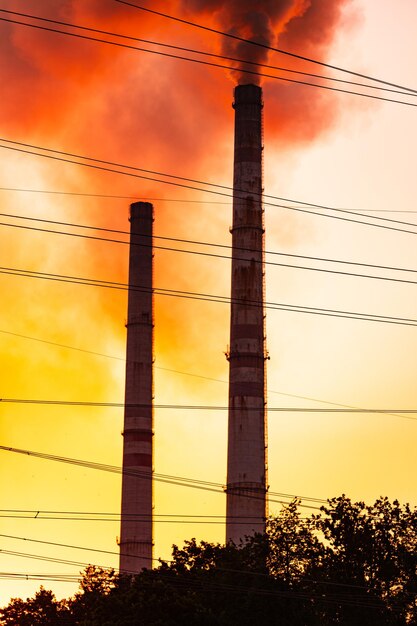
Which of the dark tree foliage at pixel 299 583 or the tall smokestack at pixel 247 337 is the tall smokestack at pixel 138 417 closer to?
the tall smokestack at pixel 247 337

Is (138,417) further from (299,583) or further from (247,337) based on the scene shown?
(299,583)

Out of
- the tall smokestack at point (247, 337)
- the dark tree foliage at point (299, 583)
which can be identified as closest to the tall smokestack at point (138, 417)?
the tall smokestack at point (247, 337)

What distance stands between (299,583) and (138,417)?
893 inches

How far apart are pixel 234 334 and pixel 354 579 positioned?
703 inches

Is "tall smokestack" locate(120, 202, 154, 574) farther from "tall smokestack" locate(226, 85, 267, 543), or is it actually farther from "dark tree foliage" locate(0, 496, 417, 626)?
"dark tree foliage" locate(0, 496, 417, 626)

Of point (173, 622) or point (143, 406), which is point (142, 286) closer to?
point (143, 406)

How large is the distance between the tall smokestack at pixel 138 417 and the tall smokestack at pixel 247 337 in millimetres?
8068

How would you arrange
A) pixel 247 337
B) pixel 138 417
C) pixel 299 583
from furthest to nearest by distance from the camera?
pixel 138 417 → pixel 247 337 → pixel 299 583

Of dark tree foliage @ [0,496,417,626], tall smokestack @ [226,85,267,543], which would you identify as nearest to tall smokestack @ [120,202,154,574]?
tall smokestack @ [226,85,267,543]

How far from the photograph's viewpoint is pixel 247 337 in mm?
62281

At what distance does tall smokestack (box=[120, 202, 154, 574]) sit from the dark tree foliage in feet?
55.3

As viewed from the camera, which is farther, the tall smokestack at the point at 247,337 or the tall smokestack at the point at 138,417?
the tall smokestack at the point at 138,417

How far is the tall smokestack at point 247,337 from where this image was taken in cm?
6112

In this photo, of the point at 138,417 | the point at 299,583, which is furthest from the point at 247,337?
the point at 299,583
